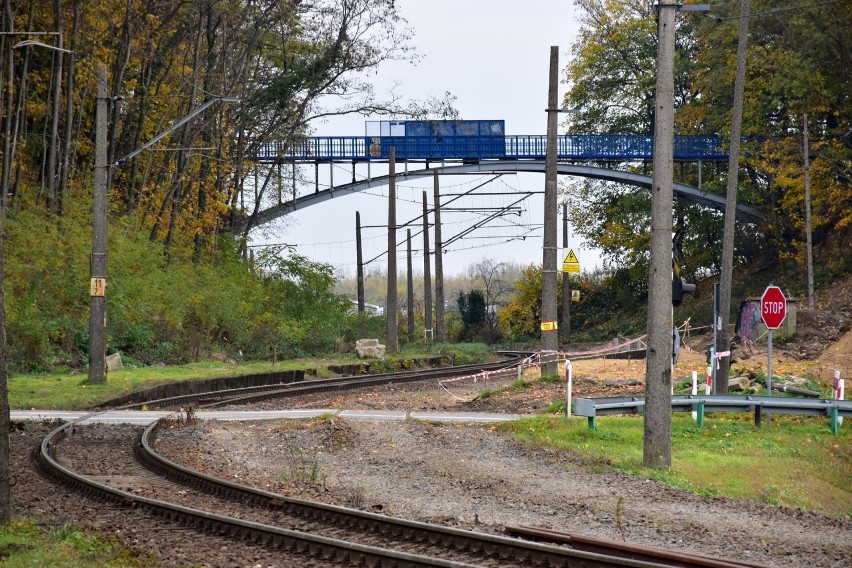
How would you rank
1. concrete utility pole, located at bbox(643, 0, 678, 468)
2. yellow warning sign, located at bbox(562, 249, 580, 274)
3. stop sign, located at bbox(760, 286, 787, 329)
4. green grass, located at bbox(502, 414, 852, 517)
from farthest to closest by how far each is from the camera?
1. yellow warning sign, located at bbox(562, 249, 580, 274)
2. stop sign, located at bbox(760, 286, 787, 329)
3. concrete utility pole, located at bbox(643, 0, 678, 468)
4. green grass, located at bbox(502, 414, 852, 517)

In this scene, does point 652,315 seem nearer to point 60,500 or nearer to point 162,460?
point 162,460

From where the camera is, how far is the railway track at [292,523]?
906 cm

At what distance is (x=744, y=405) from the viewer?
1952 cm

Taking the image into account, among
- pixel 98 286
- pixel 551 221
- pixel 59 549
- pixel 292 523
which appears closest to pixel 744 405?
pixel 551 221

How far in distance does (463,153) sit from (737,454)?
40.2m

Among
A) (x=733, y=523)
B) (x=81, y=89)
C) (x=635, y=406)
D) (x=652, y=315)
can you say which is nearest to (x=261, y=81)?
(x=81, y=89)

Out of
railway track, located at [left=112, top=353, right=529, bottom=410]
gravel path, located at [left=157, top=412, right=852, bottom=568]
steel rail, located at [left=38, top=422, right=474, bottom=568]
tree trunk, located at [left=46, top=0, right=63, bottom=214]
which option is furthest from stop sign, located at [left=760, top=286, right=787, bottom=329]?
tree trunk, located at [left=46, top=0, right=63, bottom=214]

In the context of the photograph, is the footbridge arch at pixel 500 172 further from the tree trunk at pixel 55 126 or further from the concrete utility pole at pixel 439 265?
the tree trunk at pixel 55 126

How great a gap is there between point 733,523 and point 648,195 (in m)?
53.5

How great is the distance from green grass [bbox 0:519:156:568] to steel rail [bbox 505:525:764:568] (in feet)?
11.1

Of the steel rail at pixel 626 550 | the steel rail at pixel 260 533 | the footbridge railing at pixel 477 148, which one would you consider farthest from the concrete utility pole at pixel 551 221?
the footbridge railing at pixel 477 148

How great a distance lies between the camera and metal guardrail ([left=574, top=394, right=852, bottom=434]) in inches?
736

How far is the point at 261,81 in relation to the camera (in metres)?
52.0

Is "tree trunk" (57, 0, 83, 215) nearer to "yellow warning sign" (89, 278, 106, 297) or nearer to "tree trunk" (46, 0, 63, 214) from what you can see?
"tree trunk" (46, 0, 63, 214)
